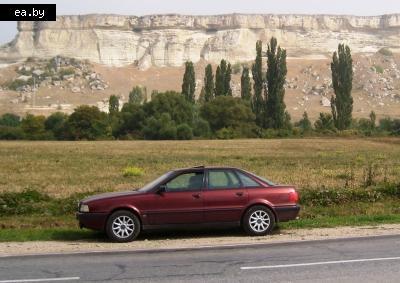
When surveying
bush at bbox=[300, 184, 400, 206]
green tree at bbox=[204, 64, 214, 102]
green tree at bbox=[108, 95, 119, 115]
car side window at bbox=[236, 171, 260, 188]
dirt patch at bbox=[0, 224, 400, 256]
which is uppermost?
green tree at bbox=[204, 64, 214, 102]

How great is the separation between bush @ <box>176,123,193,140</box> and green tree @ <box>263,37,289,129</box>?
9868 millimetres

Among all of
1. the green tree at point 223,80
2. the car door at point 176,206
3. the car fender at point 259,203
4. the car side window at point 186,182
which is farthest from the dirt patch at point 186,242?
the green tree at point 223,80

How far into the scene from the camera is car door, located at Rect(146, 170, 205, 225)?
514 inches

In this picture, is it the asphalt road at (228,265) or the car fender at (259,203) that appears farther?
the car fender at (259,203)

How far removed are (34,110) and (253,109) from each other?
82550 millimetres

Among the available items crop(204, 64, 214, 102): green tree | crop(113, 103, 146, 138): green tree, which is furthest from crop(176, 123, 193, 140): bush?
crop(204, 64, 214, 102): green tree

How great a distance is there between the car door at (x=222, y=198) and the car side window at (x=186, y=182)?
19 cm

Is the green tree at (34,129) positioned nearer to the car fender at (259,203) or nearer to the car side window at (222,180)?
the car side window at (222,180)

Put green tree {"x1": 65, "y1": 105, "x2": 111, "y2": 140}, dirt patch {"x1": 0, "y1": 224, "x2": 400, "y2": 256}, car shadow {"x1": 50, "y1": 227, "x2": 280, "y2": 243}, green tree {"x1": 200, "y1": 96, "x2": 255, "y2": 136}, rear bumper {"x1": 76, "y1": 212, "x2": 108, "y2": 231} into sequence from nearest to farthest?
dirt patch {"x1": 0, "y1": 224, "x2": 400, "y2": 256}
rear bumper {"x1": 76, "y1": 212, "x2": 108, "y2": 231}
car shadow {"x1": 50, "y1": 227, "x2": 280, "y2": 243}
green tree {"x1": 200, "y1": 96, "x2": 255, "y2": 136}
green tree {"x1": 65, "y1": 105, "x2": 111, "y2": 140}

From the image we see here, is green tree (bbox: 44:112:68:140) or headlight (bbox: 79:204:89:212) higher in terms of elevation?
headlight (bbox: 79:204:89:212)

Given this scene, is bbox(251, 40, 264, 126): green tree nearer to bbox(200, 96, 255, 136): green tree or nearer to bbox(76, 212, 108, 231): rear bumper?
bbox(200, 96, 255, 136): green tree

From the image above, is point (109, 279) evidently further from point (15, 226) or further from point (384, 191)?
point (384, 191)

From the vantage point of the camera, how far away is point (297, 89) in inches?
7717

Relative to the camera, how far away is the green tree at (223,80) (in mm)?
91500
